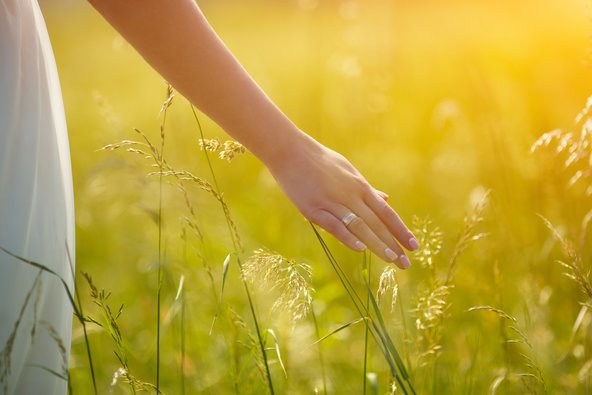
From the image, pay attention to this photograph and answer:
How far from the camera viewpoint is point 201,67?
4.44 ft

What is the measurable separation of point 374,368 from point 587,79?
2.30 m

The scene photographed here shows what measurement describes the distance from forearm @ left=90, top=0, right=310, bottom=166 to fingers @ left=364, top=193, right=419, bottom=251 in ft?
0.57

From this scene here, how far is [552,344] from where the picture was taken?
2.38m

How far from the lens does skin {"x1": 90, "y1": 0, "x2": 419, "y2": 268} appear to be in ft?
4.36

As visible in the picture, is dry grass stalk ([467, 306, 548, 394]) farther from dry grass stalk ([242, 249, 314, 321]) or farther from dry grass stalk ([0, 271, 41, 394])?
dry grass stalk ([0, 271, 41, 394])

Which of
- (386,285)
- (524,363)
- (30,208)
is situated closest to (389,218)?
(386,285)

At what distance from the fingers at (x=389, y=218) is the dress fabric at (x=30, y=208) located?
0.58m

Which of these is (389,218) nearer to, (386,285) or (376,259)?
(386,285)

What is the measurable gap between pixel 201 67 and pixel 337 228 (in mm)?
384

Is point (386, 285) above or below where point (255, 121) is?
below

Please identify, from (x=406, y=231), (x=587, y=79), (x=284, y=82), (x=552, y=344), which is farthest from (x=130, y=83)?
(x=406, y=231)

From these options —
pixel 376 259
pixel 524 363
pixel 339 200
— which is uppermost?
pixel 376 259

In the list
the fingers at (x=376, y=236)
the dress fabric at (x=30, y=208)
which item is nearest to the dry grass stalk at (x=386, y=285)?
the fingers at (x=376, y=236)

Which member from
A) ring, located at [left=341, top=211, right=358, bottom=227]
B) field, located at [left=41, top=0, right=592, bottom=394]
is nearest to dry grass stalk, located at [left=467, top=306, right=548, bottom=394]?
field, located at [left=41, top=0, right=592, bottom=394]
